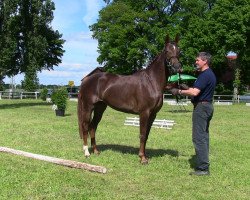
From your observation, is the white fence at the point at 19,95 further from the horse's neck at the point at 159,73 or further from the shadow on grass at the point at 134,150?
the horse's neck at the point at 159,73

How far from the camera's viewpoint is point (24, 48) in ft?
170

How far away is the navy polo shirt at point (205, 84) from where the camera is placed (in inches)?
335

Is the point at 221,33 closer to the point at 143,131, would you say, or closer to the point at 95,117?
the point at 95,117

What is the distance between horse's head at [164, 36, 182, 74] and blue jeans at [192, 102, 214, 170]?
3.41 ft

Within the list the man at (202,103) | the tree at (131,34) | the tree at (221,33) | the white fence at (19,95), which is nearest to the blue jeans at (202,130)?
the man at (202,103)

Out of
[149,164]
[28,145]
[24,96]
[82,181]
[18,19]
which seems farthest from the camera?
[24,96]

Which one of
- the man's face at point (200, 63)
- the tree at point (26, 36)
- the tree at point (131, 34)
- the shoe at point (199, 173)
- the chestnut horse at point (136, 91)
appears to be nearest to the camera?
the man's face at point (200, 63)

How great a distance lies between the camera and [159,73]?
32.8ft

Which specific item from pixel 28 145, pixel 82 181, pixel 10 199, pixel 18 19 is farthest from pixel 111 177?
pixel 18 19

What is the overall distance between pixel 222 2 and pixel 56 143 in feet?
140

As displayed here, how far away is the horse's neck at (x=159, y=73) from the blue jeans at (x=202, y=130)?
1.37 meters

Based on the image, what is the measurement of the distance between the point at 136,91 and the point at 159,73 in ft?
2.29

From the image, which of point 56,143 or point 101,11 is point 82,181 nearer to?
point 56,143

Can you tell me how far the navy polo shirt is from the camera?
27.9 feet
